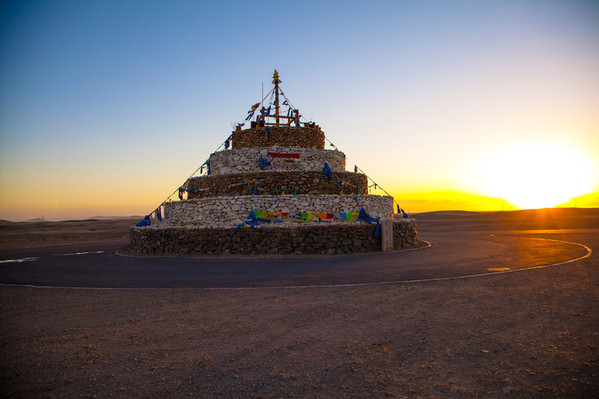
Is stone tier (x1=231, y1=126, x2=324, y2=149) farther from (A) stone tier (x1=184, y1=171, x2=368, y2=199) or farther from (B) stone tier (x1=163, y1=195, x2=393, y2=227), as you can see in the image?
(B) stone tier (x1=163, y1=195, x2=393, y2=227)

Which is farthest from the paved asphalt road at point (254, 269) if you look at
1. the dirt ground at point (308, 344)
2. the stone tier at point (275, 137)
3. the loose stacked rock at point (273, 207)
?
the stone tier at point (275, 137)

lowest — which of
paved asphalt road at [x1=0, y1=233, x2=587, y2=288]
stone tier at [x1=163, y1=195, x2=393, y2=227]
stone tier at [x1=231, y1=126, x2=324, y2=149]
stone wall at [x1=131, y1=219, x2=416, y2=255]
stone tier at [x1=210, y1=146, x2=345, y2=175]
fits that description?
paved asphalt road at [x1=0, y1=233, x2=587, y2=288]

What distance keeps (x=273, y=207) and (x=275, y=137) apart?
6.67m

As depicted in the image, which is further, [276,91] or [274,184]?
[276,91]

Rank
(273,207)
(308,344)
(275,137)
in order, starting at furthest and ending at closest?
(275,137) < (273,207) < (308,344)

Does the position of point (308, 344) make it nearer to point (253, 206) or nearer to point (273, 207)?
point (273, 207)

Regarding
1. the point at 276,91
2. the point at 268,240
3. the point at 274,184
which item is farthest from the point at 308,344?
the point at 276,91

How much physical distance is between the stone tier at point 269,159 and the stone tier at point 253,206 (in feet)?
10.0

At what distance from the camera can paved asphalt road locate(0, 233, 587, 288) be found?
37.3 feet

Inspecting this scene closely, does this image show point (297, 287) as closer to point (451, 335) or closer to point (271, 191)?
point (451, 335)

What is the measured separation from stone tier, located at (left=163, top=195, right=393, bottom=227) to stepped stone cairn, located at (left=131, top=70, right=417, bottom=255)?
5cm

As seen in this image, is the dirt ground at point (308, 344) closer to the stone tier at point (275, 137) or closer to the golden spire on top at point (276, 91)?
the stone tier at point (275, 137)

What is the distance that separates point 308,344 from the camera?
575 cm

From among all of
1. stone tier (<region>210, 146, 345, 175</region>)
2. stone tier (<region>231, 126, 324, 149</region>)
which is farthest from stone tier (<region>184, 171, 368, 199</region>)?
stone tier (<region>231, 126, 324, 149</region>)
